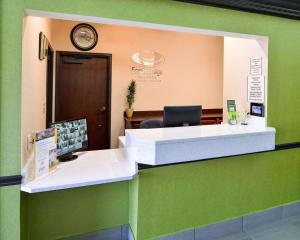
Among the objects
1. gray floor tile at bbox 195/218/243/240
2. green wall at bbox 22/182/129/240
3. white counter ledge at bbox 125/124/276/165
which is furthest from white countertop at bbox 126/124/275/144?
gray floor tile at bbox 195/218/243/240

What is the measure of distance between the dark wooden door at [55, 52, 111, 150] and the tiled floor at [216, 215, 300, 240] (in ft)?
10.7

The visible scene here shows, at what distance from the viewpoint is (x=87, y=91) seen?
5016mm

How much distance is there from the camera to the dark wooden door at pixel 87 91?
483cm

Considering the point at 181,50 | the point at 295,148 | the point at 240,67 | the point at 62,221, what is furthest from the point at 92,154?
the point at 181,50

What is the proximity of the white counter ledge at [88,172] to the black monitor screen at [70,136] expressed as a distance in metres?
0.11

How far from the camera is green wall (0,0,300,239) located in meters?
1.62

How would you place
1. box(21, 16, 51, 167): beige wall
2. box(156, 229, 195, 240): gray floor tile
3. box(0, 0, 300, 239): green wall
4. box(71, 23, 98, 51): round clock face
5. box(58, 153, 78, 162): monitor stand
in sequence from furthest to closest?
box(71, 23, 98, 51): round clock face → box(156, 229, 195, 240): gray floor tile → box(58, 153, 78, 162): monitor stand → box(21, 16, 51, 167): beige wall → box(0, 0, 300, 239): green wall

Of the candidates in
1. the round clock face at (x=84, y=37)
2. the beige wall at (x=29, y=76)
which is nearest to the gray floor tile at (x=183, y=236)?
the beige wall at (x=29, y=76)

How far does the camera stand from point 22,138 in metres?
1.71

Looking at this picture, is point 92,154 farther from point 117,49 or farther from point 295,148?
point 117,49

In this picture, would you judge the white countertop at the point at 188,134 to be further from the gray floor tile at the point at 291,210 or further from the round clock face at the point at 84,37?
the round clock face at the point at 84,37

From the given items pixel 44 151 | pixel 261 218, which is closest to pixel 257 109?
pixel 261 218

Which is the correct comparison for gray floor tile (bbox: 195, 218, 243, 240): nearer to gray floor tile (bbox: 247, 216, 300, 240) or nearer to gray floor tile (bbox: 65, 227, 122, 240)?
gray floor tile (bbox: 247, 216, 300, 240)

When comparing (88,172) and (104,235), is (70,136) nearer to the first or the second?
(88,172)
